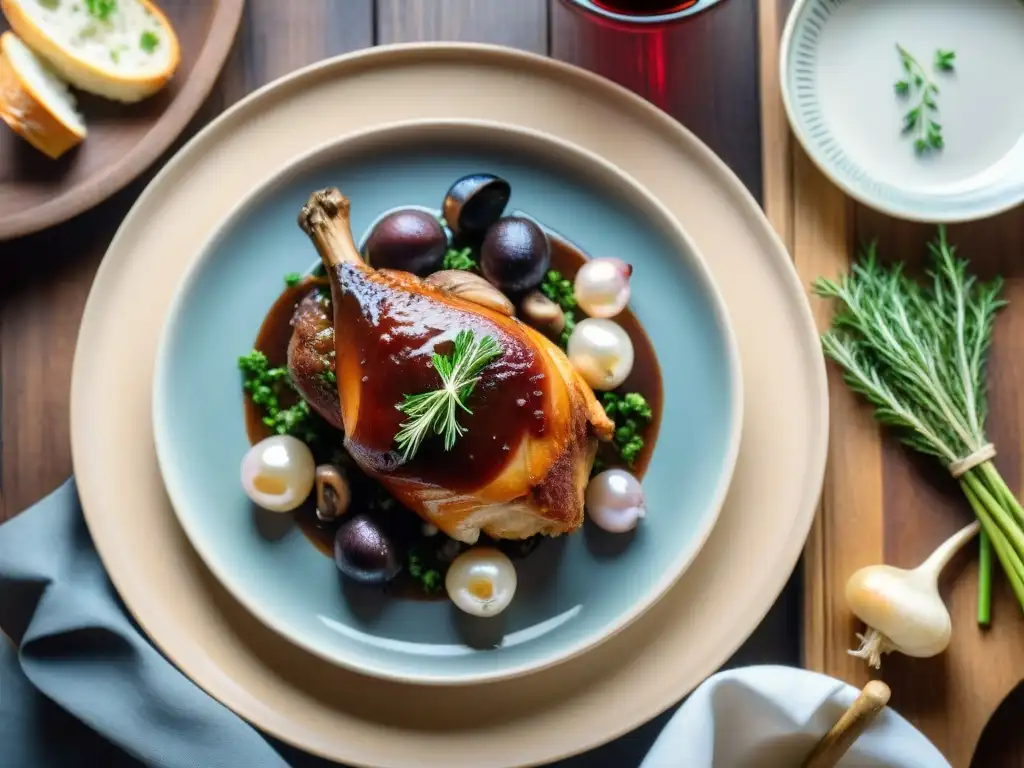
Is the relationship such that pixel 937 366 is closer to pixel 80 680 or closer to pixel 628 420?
pixel 628 420

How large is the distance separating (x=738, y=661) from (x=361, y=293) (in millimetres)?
855

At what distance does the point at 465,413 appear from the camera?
127cm

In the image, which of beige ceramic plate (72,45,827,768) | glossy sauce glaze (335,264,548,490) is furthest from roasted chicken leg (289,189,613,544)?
beige ceramic plate (72,45,827,768)

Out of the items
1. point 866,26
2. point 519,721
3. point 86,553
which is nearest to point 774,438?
point 519,721

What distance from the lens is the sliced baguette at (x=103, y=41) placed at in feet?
4.93

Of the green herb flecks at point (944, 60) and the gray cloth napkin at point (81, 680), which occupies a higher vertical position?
the green herb flecks at point (944, 60)

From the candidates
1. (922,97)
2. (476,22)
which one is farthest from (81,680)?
(922,97)

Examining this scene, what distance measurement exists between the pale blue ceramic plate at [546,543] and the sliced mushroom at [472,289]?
0.51 feet

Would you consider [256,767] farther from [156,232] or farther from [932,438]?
[932,438]

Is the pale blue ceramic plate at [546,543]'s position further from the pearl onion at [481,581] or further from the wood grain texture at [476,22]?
the wood grain texture at [476,22]

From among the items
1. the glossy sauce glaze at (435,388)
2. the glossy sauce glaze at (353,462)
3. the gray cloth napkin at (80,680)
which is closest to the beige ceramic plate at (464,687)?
the gray cloth napkin at (80,680)

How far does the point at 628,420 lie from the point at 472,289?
12.4 inches

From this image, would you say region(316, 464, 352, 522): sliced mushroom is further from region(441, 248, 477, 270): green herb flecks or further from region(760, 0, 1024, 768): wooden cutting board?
region(760, 0, 1024, 768): wooden cutting board

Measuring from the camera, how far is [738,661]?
158cm
